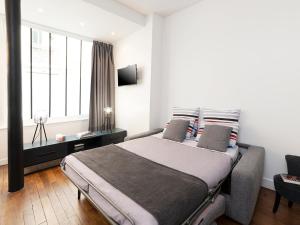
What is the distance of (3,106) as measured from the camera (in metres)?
3.03

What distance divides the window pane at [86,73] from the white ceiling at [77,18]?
1.21 ft

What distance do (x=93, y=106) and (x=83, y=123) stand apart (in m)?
0.49

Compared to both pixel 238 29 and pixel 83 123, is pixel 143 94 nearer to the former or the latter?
pixel 83 123

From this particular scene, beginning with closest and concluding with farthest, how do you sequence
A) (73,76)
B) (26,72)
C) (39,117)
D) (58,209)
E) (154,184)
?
(154,184)
(58,209)
(39,117)
(26,72)
(73,76)

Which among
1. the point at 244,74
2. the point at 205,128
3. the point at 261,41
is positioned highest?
the point at 261,41

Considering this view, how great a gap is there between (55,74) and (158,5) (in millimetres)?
2612

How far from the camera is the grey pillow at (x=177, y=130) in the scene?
2.73 metres

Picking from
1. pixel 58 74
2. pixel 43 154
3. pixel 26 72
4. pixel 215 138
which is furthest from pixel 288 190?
pixel 26 72

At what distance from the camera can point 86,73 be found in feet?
13.9

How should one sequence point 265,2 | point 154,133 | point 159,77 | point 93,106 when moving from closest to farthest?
point 265,2 → point 154,133 → point 159,77 → point 93,106

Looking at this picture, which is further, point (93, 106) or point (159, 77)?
point (93, 106)

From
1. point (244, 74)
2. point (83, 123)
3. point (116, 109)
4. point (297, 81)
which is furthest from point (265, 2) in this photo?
point (83, 123)

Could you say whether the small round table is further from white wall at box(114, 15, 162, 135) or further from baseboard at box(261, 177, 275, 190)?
white wall at box(114, 15, 162, 135)

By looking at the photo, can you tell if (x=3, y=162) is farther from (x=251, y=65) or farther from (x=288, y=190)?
(x=251, y=65)
